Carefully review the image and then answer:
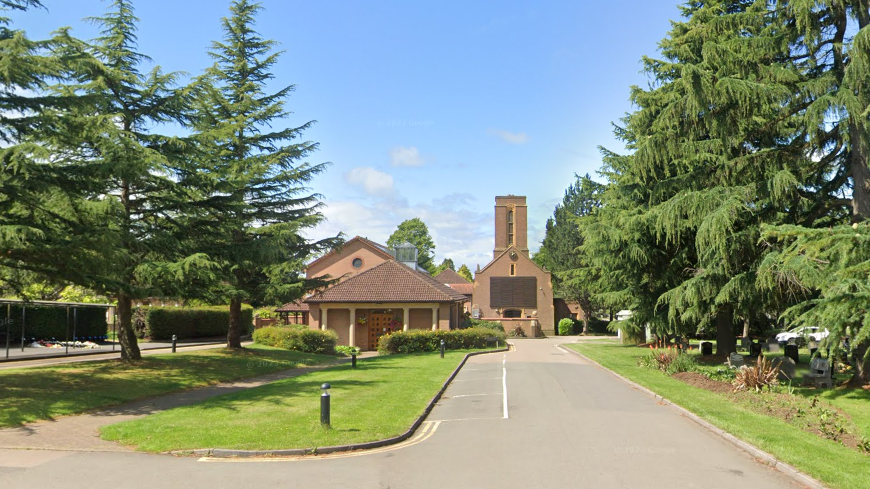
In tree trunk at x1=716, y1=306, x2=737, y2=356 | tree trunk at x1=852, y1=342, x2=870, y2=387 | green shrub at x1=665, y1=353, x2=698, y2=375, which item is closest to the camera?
tree trunk at x1=852, y1=342, x2=870, y2=387

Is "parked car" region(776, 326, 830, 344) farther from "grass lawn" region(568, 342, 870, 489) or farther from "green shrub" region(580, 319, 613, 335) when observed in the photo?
"green shrub" region(580, 319, 613, 335)

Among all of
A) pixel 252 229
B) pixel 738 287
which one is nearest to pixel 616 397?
pixel 738 287

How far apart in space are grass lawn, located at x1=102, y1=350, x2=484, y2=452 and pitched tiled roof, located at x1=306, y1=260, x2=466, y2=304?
61.7 ft

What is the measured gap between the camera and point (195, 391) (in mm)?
17078

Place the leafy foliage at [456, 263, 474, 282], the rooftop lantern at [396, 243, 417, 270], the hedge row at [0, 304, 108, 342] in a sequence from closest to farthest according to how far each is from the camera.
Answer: the hedge row at [0, 304, 108, 342] → the rooftop lantern at [396, 243, 417, 270] → the leafy foliage at [456, 263, 474, 282]

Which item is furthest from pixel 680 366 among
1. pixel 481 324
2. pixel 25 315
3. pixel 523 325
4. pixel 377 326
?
pixel 523 325

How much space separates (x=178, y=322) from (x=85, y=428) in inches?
1171

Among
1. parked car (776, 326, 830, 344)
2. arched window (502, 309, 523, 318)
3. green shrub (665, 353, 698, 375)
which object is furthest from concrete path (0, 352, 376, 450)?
arched window (502, 309, 523, 318)

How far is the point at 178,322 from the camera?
129 ft

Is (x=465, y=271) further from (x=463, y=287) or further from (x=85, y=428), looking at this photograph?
(x=85, y=428)

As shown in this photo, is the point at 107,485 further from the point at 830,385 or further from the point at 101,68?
the point at 830,385

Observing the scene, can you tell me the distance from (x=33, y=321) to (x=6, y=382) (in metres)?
16.9

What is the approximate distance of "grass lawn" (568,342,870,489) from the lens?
27.5 ft

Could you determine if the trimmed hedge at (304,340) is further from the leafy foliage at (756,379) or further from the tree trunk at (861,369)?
the tree trunk at (861,369)
